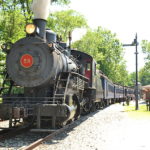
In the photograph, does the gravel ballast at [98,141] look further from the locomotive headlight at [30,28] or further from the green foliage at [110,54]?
the green foliage at [110,54]

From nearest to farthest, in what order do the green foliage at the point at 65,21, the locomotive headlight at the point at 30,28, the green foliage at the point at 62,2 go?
the locomotive headlight at the point at 30,28 → the green foliage at the point at 62,2 → the green foliage at the point at 65,21

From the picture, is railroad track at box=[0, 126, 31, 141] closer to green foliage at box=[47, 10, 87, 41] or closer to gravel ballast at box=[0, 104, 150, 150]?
gravel ballast at box=[0, 104, 150, 150]

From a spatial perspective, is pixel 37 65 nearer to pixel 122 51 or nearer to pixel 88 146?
pixel 88 146

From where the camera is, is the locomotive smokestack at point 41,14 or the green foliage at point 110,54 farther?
the green foliage at point 110,54

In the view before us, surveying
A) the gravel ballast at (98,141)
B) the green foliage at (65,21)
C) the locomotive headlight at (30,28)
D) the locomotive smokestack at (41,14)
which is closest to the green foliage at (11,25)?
the locomotive smokestack at (41,14)

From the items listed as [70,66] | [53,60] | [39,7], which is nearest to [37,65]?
[53,60]

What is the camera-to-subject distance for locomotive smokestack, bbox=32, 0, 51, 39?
9.00 metres

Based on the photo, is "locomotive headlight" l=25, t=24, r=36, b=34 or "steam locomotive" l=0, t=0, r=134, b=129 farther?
"locomotive headlight" l=25, t=24, r=36, b=34

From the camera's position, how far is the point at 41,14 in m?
9.47

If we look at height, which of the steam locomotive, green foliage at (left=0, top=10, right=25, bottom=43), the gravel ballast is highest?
green foliage at (left=0, top=10, right=25, bottom=43)

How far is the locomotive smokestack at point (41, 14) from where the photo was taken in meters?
9.00

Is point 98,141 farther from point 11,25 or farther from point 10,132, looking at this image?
point 11,25

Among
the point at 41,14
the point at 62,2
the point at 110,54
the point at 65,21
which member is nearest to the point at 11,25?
the point at 62,2

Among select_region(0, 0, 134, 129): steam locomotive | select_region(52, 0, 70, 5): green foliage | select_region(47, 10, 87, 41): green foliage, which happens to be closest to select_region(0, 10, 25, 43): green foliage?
select_region(52, 0, 70, 5): green foliage
